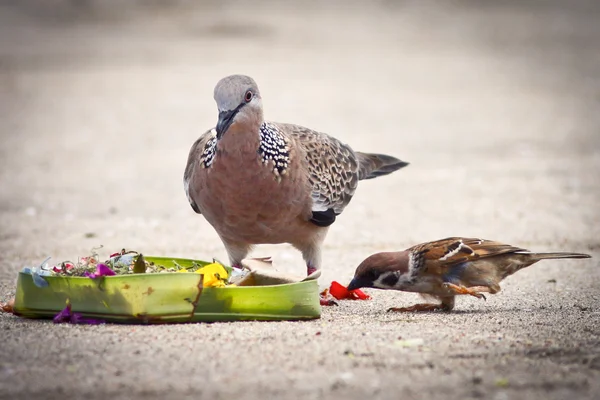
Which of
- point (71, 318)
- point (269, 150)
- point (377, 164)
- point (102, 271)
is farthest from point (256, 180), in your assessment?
point (377, 164)

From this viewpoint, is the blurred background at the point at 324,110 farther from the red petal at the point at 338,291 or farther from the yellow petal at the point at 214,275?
the yellow petal at the point at 214,275

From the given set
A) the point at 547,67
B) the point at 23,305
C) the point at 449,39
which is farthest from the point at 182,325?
the point at 449,39

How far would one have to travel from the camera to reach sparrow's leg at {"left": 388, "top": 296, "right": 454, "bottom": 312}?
20.9 feet

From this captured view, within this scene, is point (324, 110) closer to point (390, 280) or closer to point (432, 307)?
point (432, 307)

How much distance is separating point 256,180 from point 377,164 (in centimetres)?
250

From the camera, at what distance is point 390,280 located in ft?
20.5

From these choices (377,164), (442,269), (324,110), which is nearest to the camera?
(442,269)

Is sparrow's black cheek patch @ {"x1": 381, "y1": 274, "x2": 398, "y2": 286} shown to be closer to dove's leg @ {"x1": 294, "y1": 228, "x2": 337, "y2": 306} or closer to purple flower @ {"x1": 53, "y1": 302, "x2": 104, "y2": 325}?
dove's leg @ {"x1": 294, "y1": 228, "x2": 337, "y2": 306}

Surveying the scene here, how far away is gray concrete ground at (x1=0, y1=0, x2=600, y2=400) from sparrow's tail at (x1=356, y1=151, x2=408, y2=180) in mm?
871

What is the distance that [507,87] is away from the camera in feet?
66.0

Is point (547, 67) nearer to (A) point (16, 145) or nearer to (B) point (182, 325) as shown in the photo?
(A) point (16, 145)

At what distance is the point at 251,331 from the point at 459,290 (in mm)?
1605

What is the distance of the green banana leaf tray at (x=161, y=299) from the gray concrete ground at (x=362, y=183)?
0.12 m

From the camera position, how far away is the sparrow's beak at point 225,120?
241 inches
